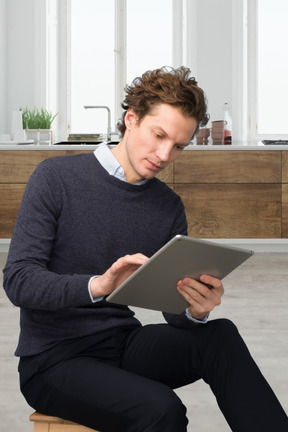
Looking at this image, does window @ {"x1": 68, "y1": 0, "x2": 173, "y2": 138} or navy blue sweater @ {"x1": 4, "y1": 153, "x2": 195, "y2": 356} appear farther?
window @ {"x1": 68, "y1": 0, "x2": 173, "y2": 138}

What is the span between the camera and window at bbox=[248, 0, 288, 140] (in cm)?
552

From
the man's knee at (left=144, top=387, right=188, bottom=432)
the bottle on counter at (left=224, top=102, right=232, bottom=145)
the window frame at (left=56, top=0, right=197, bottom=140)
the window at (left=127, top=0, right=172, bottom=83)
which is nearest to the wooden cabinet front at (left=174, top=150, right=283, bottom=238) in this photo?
the bottle on counter at (left=224, top=102, right=232, bottom=145)

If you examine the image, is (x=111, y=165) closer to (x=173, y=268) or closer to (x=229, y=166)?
(x=173, y=268)

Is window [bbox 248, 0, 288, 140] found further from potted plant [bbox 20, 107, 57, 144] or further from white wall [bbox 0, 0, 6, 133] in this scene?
white wall [bbox 0, 0, 6, 133]

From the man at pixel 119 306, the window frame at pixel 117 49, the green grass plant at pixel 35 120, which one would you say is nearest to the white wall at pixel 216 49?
the window frame at pixel 117 49

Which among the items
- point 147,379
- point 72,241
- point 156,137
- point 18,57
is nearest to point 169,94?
point 156,137

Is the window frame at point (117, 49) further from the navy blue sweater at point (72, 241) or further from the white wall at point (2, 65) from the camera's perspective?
the navy blue sweater at point (72, 241)

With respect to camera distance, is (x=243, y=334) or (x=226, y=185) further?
(x=226, y=185)

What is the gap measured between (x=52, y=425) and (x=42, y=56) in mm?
4516

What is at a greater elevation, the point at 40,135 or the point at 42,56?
the point at 42,56

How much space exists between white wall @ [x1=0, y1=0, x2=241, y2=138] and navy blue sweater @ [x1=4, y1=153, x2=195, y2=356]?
406 centimetres

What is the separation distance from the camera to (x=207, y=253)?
112cm

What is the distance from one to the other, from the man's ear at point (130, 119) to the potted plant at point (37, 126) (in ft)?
12.6

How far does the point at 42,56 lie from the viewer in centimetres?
538
